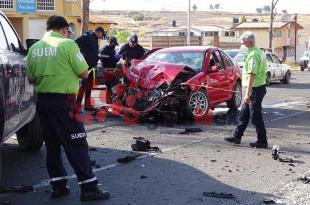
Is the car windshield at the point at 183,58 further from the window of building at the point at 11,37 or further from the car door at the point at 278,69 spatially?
the car door at the point at 278,69

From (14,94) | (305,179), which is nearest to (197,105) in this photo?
(305,179)

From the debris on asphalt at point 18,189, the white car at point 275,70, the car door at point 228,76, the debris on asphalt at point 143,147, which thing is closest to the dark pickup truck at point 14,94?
the debris on asphalt at point 18,189

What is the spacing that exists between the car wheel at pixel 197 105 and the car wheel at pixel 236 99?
6.19 feet

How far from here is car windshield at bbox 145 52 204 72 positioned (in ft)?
40.2

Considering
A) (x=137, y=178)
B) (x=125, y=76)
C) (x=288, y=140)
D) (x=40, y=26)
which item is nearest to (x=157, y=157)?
(x=137, y=178)

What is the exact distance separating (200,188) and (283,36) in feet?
239

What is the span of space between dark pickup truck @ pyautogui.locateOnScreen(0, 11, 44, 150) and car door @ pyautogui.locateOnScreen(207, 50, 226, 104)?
5.00 meters

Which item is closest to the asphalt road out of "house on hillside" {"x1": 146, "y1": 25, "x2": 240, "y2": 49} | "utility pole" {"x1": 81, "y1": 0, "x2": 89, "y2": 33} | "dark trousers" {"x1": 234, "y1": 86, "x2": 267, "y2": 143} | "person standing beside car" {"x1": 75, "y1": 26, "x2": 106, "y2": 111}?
"dark trousers" {"x1": 234, "y1": 86, "x2": 267, "y2": 143}

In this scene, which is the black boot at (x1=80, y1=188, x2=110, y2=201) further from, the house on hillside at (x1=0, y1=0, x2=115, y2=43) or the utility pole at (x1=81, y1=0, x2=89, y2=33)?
the house on hillside at (x1=0, y1=0, x2=115, y2=43)

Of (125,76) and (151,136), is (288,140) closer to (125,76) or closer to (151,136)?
(151,136)

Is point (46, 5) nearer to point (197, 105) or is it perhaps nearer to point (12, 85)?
point (197, 105)

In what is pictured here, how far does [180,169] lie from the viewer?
7.38m

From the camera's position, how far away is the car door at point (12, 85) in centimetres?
562

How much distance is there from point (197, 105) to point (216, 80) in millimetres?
1016
